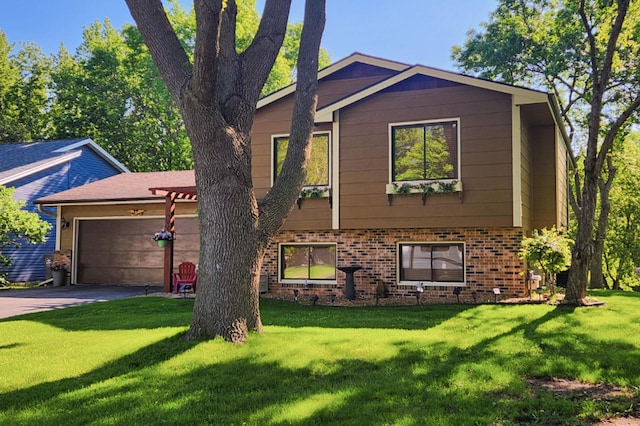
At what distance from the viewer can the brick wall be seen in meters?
10.8

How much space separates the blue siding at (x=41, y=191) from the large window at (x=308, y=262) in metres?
11.6

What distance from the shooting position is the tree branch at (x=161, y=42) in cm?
628

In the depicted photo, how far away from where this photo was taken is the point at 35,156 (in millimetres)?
20594

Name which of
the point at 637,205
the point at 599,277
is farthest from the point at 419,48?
the point at 637,205

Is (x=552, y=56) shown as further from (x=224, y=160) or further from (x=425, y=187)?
(x=224, y=160)

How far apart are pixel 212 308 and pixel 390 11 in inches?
377

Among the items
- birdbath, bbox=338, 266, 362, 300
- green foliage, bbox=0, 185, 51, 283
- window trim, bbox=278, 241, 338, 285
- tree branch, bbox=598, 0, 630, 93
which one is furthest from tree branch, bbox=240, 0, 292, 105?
green foliage, bbox=0, 185, 51, 283

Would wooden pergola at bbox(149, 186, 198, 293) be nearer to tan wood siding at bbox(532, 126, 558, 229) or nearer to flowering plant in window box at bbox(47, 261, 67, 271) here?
flowering plant in window box at bbox(47, 261, 67, 271)

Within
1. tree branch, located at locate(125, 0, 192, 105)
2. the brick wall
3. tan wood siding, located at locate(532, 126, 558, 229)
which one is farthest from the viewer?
tan wood siding, located at locate(532, 126, 558, 229)

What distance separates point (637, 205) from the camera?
2636 cm

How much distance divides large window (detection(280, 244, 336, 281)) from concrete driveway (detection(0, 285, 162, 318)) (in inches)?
169

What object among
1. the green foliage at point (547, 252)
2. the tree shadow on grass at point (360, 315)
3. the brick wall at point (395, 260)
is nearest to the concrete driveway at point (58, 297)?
the brick wall at point (395, 260)

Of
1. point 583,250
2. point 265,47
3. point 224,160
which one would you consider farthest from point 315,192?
point 224,160

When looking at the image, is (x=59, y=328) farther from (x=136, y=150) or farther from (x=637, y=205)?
(x=637, y=205)
